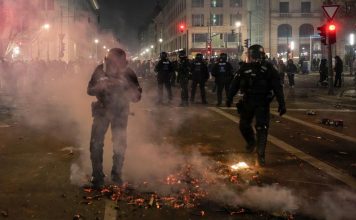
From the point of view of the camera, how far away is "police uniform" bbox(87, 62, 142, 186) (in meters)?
5.81

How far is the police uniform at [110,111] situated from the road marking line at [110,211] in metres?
0.66

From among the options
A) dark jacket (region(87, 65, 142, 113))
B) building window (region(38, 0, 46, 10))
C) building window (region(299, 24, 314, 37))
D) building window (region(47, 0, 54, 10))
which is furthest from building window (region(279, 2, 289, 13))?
dark jacket (region(87, 65, 142, 113))

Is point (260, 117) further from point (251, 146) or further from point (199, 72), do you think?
point (199, 72)

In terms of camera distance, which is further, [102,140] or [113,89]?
[102,140]

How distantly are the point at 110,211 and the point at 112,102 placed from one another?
1.51 meters

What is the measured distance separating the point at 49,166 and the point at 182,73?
9.94 metres

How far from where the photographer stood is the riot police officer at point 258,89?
22.0 ft

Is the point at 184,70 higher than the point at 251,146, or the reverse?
the point at 184,70

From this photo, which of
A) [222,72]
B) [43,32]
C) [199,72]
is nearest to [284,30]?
[43,32]

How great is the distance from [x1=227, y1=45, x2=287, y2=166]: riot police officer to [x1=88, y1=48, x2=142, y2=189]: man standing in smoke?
1682 mm

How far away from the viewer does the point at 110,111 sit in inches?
232

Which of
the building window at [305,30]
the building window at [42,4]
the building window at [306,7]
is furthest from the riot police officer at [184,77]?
the building window at [306,7]

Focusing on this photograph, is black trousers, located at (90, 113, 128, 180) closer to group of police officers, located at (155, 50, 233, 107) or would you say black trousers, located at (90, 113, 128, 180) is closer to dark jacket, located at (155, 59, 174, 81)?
group of police officers, located at (155, 50, 233, 107)

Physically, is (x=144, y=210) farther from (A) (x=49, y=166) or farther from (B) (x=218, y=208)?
(A) (x=49, y=166)
